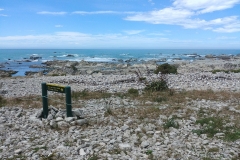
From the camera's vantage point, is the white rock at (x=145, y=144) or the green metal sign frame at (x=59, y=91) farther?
the green metal sign frame at (x=59, y=91)

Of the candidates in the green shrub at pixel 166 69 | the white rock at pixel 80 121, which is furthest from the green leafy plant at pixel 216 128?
the green shrub at pixel 166 69

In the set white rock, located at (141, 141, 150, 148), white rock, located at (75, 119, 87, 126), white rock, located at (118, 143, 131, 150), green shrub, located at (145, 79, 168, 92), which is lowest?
white rock, located at (118, 143, 131, 150)

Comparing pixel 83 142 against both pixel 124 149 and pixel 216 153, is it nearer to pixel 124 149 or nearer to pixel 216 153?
pixel 124 149

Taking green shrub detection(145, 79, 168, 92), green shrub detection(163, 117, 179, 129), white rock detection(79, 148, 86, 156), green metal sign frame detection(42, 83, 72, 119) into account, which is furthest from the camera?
green shrub detection(145, 79, 168, 92)

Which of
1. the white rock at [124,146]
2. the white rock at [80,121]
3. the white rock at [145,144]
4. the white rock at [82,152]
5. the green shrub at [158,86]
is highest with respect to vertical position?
the green shrub at [158,86]

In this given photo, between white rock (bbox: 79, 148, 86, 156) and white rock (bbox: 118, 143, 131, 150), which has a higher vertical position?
white rock (bbox: 118, 143, 131, 150)

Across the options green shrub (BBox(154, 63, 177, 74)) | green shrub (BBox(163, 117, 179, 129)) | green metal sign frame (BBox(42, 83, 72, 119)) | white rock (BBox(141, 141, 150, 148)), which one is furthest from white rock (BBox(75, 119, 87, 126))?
green shrub (BBox(154, 63, 177, 74))

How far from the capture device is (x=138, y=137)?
22.1ft

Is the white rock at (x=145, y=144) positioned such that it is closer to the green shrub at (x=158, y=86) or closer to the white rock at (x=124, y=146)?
the white rock at (x=124, y=146)

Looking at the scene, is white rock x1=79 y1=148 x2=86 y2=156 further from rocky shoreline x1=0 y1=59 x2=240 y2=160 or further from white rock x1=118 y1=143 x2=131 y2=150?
white rock x1=118 y1=143 x2=131 y2=150

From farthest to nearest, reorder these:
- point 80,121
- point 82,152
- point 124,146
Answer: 1. point 80,121
2. point 124,146
3. point 82,152

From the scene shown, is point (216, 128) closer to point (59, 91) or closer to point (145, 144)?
point (145, 144)

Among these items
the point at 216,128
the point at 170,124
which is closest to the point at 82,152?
the point at 170,124

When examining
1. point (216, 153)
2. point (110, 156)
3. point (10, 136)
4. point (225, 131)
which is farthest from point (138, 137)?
point (10, 136)
